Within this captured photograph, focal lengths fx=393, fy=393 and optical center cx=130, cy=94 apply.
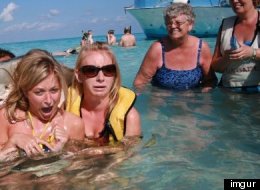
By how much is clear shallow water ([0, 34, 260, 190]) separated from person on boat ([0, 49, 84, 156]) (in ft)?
0.60

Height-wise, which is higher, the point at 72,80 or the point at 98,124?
the point at 72,80

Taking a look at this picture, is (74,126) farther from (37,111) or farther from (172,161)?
(172,161)

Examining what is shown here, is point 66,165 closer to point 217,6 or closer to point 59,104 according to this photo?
point 59,104

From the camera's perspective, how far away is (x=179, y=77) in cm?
548

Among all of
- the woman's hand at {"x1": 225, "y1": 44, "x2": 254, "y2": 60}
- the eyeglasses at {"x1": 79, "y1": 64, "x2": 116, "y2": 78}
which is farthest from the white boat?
the eyeglasses at {"x1": 79, "y1": 64, "x2": 116, "y2": 78}

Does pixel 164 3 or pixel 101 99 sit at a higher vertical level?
pixel 164 3

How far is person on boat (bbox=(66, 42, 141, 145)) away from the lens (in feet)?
11.5

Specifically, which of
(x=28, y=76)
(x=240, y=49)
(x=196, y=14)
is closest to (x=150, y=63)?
(x=240, y=49)

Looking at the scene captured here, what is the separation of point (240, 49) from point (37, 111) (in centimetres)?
253

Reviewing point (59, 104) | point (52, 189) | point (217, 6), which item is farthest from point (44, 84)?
point (217, 6)

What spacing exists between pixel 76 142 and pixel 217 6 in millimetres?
22338

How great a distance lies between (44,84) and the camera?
3.20 metres

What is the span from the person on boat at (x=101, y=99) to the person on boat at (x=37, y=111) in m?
0.25

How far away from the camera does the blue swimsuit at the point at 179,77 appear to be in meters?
5.43
